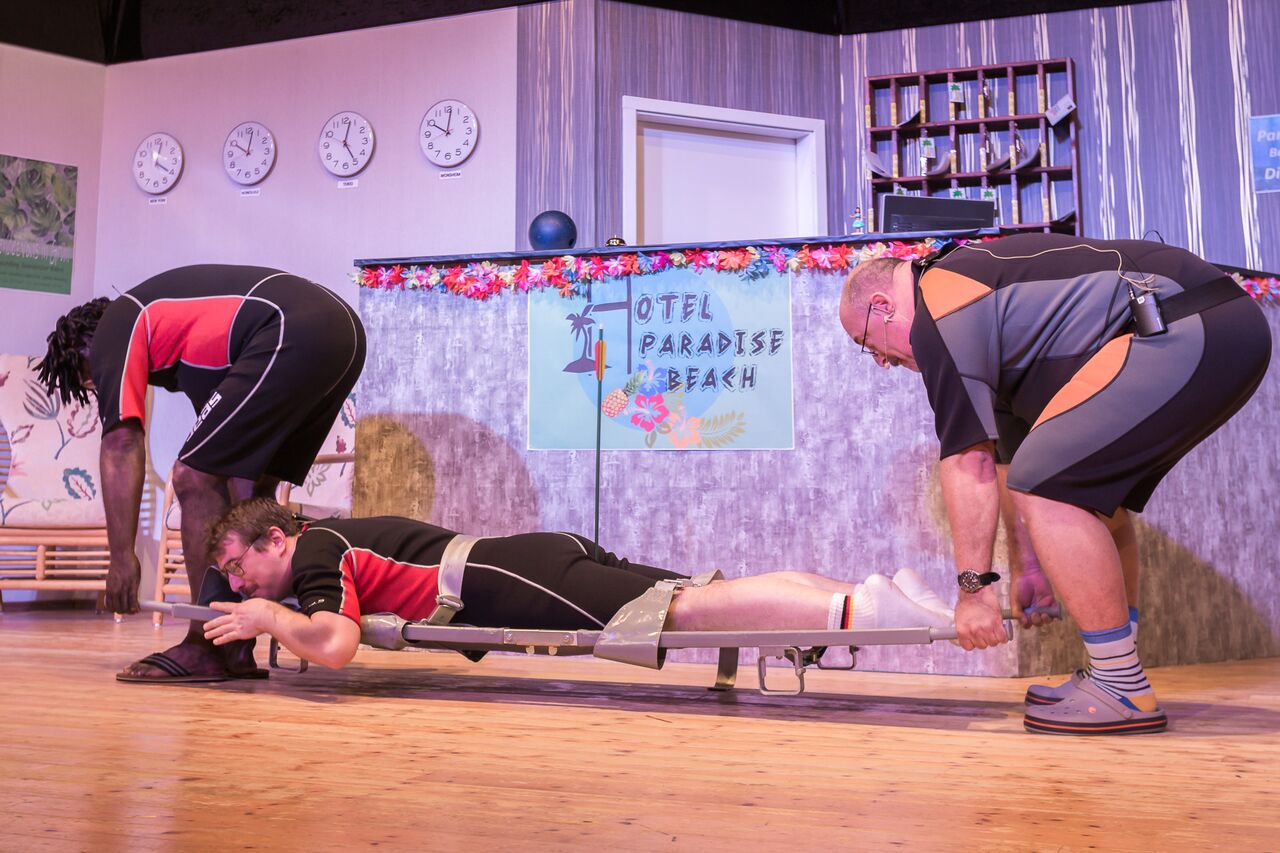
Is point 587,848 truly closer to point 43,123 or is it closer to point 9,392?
point 9,392

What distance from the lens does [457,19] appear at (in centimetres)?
643

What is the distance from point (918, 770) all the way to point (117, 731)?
1381 mm

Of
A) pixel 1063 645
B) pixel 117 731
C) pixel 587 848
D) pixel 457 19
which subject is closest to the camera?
pixel 587 848

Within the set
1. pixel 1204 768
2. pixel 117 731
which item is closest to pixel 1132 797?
pixel 1204 768

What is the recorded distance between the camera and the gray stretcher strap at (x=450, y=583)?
2549 millimetres

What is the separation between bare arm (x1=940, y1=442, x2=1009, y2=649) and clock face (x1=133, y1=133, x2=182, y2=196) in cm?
588

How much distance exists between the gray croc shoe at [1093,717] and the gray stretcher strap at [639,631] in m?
0.74

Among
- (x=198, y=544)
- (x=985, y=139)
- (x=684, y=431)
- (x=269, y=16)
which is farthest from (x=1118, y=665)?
(x=269, y=16)

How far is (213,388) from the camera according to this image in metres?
2.91

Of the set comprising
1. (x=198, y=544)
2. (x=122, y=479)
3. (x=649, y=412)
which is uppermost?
(x=649, y=412)

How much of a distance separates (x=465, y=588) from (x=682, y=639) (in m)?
0.55

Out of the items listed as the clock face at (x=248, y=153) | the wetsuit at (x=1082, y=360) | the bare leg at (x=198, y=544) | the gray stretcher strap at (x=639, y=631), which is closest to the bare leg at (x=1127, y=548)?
the wetsuit at (x=1082, y=360)

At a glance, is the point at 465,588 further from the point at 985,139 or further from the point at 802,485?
the point at 985,139

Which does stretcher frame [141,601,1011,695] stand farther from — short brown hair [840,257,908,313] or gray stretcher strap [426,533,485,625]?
short brown hair [840,257,908,313]
